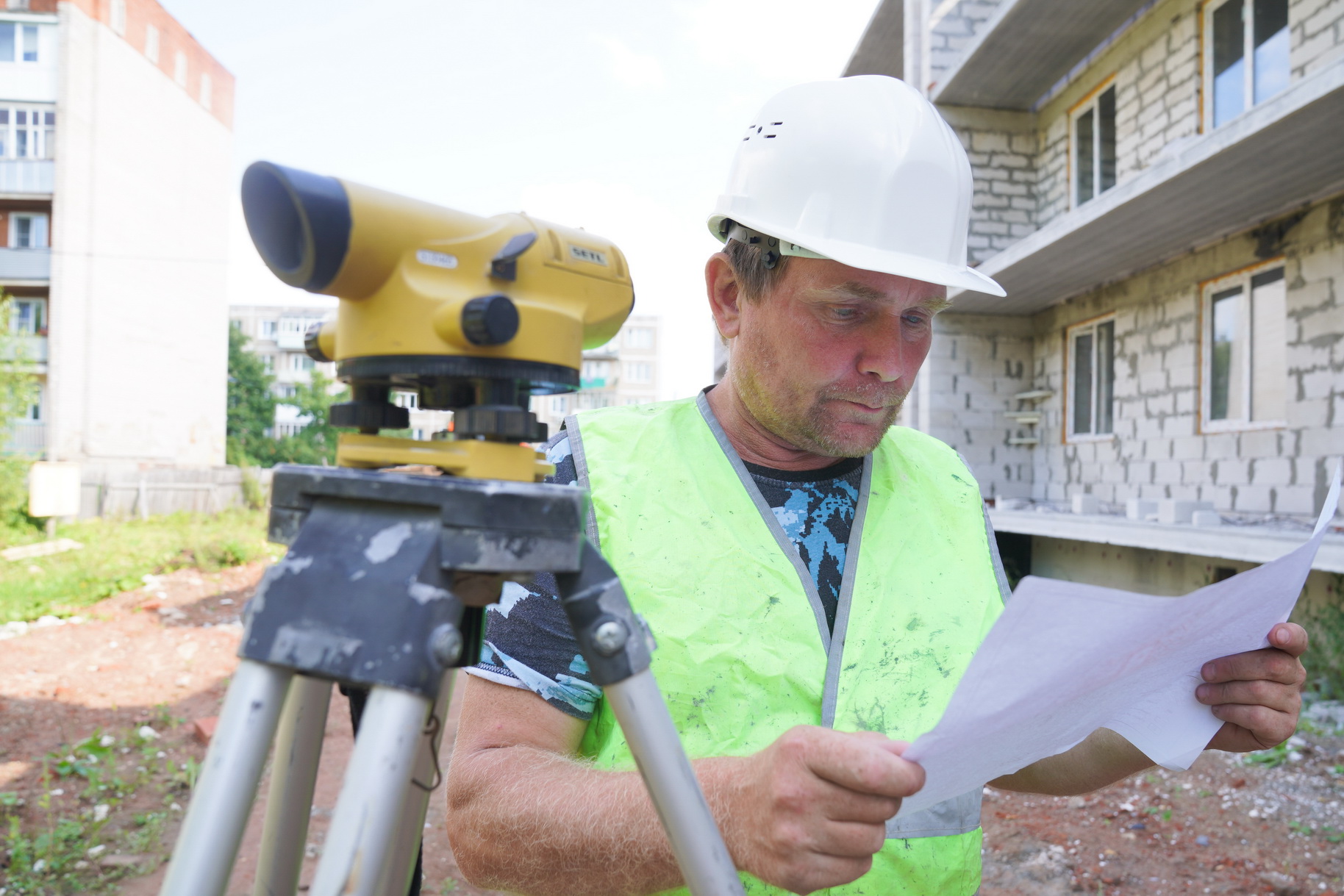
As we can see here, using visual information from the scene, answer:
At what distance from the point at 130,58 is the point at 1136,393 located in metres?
27.6

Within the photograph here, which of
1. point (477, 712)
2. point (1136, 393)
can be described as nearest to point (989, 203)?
point (1136, 393)

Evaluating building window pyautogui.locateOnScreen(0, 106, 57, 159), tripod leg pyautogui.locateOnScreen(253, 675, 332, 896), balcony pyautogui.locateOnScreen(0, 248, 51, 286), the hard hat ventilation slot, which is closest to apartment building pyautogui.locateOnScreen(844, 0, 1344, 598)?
the hard hat ventilation slot

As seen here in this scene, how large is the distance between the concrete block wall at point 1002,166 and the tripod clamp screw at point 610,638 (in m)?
10.4

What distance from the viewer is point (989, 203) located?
1019 cm

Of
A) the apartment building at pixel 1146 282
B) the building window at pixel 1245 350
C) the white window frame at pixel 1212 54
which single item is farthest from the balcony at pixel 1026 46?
the building window at pixel 1245 350

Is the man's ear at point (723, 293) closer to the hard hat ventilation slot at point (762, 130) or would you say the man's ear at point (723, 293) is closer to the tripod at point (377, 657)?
the hard hat ventilation slot at point (762, 130)

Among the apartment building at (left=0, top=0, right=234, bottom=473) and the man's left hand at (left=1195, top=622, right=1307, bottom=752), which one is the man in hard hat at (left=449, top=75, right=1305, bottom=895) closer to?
the man's left hand at (left=1195, top=622, right=1307, bottom=752)

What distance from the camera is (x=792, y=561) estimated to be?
1.32m

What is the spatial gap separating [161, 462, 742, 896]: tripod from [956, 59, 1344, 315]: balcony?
218 inches

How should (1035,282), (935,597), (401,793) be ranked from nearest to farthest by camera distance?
(401,793) < (935,597) < (1035,282)

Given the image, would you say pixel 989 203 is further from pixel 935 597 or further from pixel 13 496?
Result: pixel 13 496

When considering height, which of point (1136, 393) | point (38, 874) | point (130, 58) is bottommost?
point (38, 874)

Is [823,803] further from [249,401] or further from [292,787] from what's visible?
[249,401]

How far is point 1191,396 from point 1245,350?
A: 0.68 m
